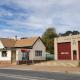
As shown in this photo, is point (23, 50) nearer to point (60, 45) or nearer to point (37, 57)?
point (37, 57)

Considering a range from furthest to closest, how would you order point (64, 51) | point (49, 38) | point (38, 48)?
1. point (49, 38)
2. point (64, 51)
3. point (38, 48)

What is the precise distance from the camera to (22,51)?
57625mm

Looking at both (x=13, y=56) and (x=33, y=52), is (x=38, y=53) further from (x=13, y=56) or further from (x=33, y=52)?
(x=13, y=56)

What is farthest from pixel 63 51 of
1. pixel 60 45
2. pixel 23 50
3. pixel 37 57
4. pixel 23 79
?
pixel 23 79

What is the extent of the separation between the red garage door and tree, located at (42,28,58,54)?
22426mm

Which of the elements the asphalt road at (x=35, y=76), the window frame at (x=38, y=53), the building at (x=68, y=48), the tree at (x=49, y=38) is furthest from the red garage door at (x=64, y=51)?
the asphalt road at (x=35, y=76)

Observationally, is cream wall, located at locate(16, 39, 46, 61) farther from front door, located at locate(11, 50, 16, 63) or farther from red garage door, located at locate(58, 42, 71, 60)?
red garage door, located at locate(58, 42, 71, 60)

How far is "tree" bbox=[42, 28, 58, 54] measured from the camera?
88062mm

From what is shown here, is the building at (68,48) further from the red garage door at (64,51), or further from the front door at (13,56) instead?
the front door at (13,56)

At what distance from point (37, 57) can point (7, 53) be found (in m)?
6.82

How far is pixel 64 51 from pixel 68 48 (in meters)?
1.60

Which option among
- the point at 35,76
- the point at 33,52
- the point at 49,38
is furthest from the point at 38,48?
the point at 35,76

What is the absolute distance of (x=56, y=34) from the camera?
317 feet

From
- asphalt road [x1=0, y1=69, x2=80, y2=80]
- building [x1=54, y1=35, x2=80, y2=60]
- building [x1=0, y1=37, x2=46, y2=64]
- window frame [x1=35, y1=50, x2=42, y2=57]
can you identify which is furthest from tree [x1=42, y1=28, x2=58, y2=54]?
asphalt road [x1=0, y1=69, x2=80, y2=80]
